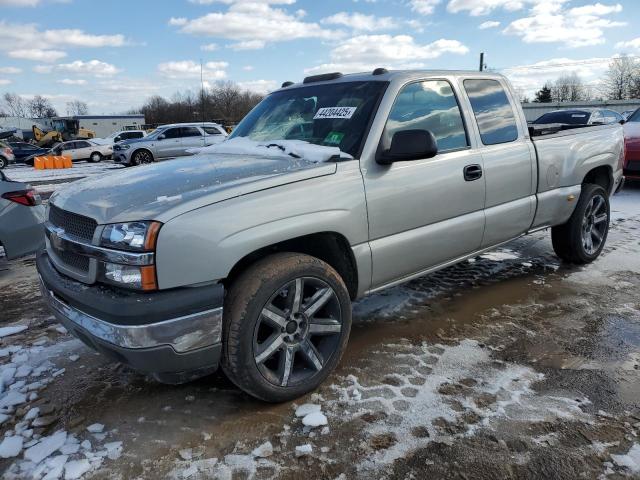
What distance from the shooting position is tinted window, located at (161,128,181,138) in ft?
67.6

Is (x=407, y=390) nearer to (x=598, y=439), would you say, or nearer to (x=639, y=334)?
(x=598, y=439)

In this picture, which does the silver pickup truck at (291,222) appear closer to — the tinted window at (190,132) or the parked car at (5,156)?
the tinted window at (190,132)

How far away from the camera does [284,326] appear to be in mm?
2711

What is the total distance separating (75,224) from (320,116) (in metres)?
1.75

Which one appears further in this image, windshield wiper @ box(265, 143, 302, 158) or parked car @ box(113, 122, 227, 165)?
parked car @ box(113, 122, 227, 165)

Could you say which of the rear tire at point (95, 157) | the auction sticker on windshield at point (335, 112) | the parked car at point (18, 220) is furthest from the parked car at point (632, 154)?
the rear tire at point (95, 157)

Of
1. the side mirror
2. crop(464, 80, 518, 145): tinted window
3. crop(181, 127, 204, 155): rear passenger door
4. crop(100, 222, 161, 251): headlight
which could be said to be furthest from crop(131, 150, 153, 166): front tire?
crop(100, 222, 161, 251): headlight

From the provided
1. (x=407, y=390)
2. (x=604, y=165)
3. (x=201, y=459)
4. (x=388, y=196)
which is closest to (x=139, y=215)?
(x=201, y=459)

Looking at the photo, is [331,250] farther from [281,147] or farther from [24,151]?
[24,151]

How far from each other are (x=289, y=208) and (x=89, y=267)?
3.49ft

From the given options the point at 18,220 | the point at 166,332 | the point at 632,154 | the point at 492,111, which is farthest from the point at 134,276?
the point at 632,154

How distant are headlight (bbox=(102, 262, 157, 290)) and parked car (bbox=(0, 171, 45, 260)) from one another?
120 inches

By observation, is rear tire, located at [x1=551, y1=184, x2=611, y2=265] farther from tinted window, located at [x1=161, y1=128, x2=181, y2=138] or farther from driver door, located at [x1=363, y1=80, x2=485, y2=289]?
tinted window, located at [x1=161, y1=128, x2=181, y2=138]

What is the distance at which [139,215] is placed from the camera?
2357 millimetres
